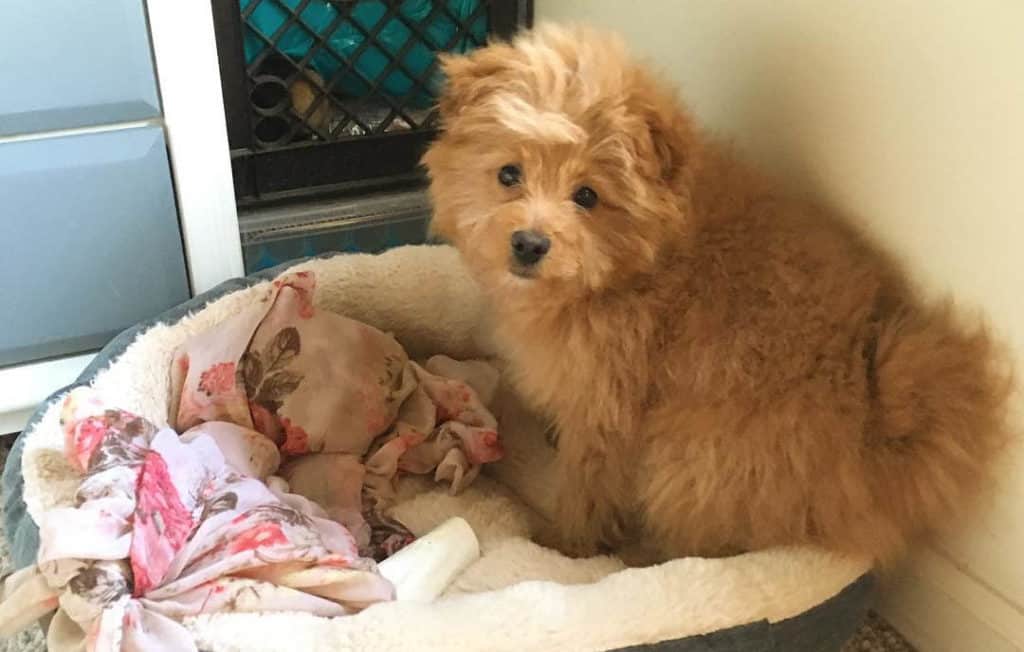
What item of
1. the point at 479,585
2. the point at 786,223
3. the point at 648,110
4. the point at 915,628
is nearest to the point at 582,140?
the point at 648,110

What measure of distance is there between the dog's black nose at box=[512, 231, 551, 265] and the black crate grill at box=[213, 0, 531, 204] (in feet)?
2.81

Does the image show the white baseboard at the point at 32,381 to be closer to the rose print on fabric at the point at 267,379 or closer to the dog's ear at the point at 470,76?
the rose print on fabric at the point at 267,379

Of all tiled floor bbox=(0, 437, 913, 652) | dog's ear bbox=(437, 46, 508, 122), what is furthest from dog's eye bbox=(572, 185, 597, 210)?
tiled floor bbox=(0, 437, 913, 652)

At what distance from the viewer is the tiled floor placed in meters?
1.29

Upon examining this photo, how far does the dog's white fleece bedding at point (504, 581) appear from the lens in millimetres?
1045

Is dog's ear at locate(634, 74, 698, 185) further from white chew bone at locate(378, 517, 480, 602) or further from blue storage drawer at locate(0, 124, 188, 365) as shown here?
blue storage drawer at locate(0, 124, 188, 365)

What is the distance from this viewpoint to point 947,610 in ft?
4.25

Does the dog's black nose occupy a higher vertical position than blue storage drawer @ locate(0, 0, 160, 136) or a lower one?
lower

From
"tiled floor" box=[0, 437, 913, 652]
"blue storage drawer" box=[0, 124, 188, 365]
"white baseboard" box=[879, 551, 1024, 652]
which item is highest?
"blue storage drawer" box=[0, 124, 188, 365]

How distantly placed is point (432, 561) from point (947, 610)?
2.22ft

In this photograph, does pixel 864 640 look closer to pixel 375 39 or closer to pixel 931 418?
pixel 931 418

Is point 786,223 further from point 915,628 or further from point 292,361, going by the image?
point 292,361

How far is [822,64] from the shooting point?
4.17ft

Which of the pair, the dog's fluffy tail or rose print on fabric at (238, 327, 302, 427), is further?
rose print on fabric at (238, 327, 302, 427)
